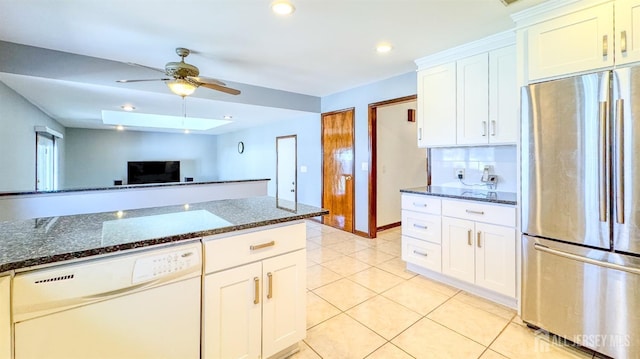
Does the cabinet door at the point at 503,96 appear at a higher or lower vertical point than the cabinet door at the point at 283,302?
higher

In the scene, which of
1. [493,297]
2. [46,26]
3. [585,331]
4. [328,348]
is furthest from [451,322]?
[46,26]

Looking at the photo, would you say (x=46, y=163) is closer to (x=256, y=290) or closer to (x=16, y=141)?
(x=16, y=141)

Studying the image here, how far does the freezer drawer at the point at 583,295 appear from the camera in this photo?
5.08 ft

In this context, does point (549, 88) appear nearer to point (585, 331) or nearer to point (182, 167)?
point (585, 331)

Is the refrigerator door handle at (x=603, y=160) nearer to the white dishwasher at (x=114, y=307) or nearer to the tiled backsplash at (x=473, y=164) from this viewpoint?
the tiled backsplash at (x=473, y=164)

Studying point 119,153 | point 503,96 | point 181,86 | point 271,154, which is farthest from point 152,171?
point 503,96

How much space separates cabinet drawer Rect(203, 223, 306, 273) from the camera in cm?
136

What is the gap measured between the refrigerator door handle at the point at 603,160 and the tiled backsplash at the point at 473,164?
88 centimetres

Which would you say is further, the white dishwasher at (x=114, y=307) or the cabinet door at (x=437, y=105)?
the cabinet door at (x=437, y=105)

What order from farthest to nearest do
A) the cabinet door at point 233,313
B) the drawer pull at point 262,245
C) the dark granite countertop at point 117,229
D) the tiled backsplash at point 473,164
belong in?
the tiled backsplash at point 473,164, the drawer pull at point 262,245, the cabinet door at point 233,313, the dark granite countertop at point 117,229

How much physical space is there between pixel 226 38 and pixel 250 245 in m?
2.08

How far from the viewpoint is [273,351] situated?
1.57m

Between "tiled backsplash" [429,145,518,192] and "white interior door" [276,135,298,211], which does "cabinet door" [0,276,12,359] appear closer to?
"tiled backsplash" [429,145,518,192]

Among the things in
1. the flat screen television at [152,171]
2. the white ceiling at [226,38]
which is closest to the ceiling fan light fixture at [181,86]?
the white ceiling at [226,38]
